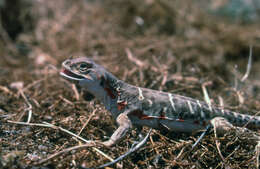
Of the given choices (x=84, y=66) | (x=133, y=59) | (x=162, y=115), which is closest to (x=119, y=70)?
(x=133, y=59)

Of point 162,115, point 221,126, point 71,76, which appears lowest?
point 221,126

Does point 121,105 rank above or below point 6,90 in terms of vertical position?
above

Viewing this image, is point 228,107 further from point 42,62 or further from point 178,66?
point 42,62

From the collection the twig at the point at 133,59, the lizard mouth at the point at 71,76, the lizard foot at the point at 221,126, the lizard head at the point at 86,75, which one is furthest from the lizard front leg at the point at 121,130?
the twig at the point at 133,59

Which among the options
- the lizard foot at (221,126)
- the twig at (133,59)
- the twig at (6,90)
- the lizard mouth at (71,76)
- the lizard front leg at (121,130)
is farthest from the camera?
the twig at (133,59)

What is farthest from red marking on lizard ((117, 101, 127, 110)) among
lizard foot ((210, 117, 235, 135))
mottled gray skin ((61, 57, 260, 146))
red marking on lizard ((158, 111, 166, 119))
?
lizard foot ((210, 117, 235, 135))

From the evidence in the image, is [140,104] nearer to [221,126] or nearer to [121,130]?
[121,130]

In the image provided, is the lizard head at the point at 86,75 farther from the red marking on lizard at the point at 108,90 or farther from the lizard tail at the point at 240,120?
the lizard tail at the point at 240,120
